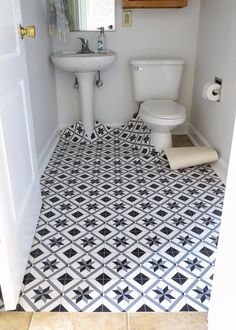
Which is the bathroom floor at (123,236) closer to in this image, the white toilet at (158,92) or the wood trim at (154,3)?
the white toilet at (158,92)

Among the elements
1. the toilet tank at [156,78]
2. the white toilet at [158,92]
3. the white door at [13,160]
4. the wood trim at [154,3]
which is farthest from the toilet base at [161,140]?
the white door at [13,160]

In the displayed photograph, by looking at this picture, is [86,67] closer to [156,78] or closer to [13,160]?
[156,78]

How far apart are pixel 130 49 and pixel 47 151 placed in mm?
1221

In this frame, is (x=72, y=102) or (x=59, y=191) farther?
(x=72, y=102)

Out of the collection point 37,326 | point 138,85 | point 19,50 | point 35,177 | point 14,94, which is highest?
point 19,50

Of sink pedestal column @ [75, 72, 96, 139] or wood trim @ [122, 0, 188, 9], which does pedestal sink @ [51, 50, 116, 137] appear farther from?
wood trim @ [122, 0, 188, 9]

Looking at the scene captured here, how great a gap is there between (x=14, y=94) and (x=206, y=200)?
130 cm

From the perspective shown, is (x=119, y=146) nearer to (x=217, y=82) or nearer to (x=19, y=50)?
(x=217, y=82)

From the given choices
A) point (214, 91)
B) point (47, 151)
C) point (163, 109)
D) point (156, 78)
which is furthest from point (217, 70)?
point (47, 151)

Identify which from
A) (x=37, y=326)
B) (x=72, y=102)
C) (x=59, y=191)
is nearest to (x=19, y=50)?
(x=59, y=191)

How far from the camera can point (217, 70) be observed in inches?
91.9

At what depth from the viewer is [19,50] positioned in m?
1.42

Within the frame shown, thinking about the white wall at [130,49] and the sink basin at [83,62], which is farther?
the white wall at [130,49]

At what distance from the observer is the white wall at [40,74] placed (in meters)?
2.08
